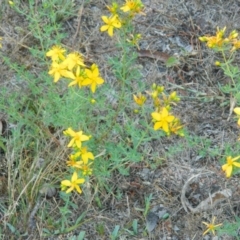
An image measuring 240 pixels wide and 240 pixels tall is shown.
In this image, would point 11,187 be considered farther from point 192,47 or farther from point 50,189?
point 192,47

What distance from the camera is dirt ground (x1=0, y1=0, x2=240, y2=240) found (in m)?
2.65

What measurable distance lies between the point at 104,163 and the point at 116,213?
269 mm

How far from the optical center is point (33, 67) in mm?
3082

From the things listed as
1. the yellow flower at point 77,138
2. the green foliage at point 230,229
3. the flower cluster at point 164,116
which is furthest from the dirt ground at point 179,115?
the yellow flower at point 77,138

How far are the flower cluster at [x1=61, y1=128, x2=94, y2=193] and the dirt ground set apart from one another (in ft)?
1.05

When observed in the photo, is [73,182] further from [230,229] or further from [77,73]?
[230,229]

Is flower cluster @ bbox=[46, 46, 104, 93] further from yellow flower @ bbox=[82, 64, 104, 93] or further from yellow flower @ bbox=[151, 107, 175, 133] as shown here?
yellow flower @ bbox=[151, 107, 175, 133]

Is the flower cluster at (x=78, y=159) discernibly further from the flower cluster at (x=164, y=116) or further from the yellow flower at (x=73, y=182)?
the flower cluster at (x=164, y=116)

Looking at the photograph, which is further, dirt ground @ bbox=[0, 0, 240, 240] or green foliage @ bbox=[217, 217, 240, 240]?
dirt ground @ bbox=[0, 0, 240, 240]

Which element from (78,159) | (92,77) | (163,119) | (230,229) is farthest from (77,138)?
→ (230,229)

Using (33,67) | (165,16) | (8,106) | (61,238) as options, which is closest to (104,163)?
(61,238)

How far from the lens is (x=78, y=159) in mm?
2391

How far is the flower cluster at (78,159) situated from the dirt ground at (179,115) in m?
0.32

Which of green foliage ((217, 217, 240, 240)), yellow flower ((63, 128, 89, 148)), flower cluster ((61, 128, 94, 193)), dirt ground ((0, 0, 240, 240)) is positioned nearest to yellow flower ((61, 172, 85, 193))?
flower cluster ((61, 128, 94, 193))
